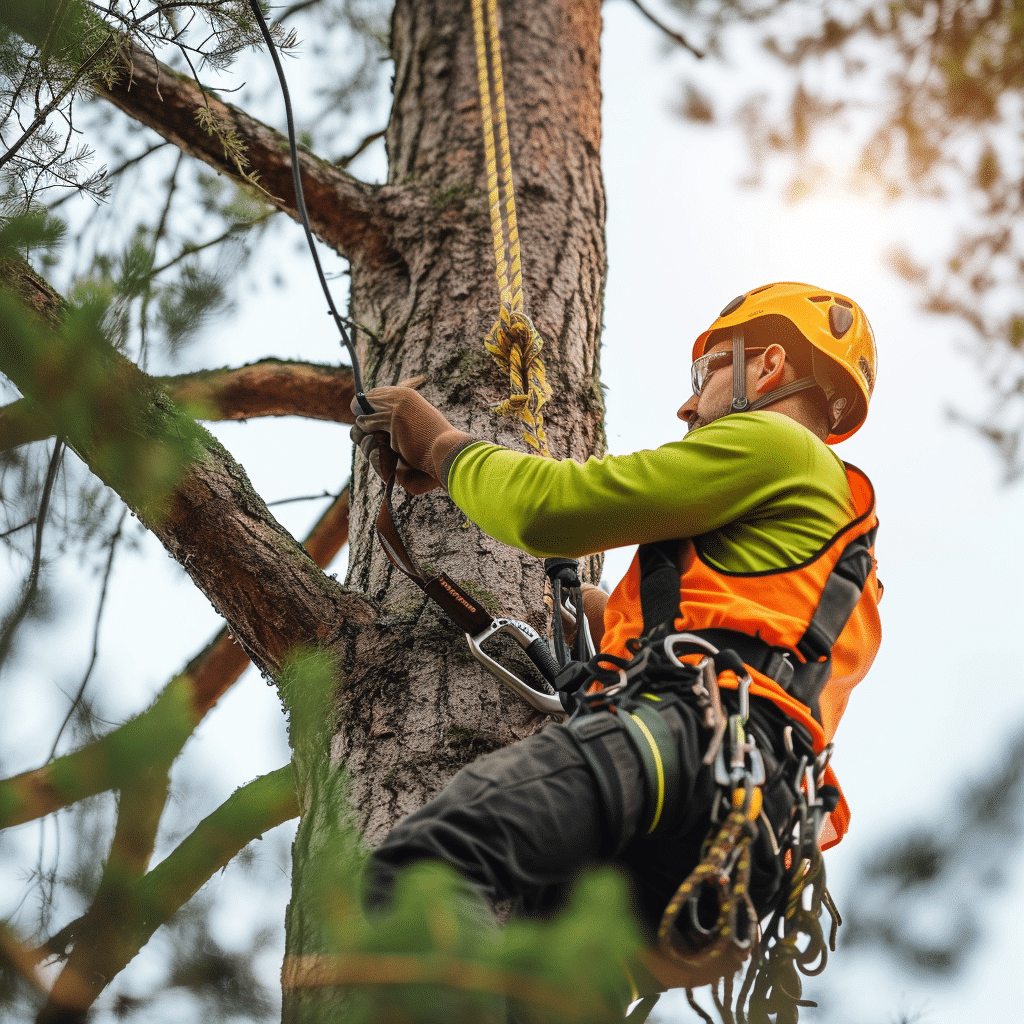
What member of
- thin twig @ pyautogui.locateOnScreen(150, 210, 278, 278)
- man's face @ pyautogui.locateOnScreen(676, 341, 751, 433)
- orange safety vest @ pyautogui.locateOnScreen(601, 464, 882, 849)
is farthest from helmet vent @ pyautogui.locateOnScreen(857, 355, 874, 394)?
thin twig @ pyautogui.locateOnScreen(150, 210, 278, 278)

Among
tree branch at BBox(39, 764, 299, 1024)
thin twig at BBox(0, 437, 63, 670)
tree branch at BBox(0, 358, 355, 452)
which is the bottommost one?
tree branch at BBox(39, 764, 299, 1024)

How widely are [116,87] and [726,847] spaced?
8.21 feet

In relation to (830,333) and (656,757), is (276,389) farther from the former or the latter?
(656,757)

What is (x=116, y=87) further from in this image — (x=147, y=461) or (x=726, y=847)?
(x=726, y=847)

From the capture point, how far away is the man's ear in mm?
2152

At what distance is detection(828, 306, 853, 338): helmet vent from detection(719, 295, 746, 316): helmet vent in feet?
0.59

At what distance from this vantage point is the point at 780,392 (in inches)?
84.9

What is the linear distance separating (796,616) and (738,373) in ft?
2.14

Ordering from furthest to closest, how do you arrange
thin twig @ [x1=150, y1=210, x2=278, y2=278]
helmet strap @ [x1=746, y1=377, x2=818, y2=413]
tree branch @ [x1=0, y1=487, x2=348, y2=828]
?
thin twig @ [x1=150, y1=210, x2=278, y2=278], helmet strap @ [x1=746, y1=377, x2=818, y2=413], tree branch @ [x1=0, y1=487, x2=348, y2=828]

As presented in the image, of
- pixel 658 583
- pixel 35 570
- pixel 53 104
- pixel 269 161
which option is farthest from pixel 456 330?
pixel 35 570

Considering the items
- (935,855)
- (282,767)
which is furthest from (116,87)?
(935,855)

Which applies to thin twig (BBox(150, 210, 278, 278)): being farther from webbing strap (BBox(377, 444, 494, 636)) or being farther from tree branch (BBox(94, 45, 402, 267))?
webbing strap (BBox(377, 444, 494, 636))

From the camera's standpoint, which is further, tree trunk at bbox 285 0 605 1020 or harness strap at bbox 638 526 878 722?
tree trunk at bbox 285 0 605 1020

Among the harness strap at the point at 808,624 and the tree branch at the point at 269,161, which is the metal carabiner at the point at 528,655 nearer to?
the harness strap at the point at 808,624
